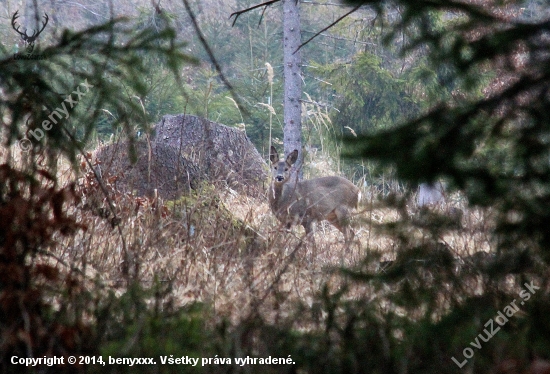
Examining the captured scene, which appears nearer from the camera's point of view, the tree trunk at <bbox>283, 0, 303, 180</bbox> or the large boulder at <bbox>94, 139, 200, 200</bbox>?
the large boulder at <bbox>94, 139, 200, 200</bbox>

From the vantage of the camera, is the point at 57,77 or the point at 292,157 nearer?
the point at 57,77

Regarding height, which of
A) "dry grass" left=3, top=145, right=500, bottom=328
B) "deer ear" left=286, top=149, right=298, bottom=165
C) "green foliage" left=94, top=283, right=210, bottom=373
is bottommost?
"green foliage" left=94, top=283, right=210, bottom=373

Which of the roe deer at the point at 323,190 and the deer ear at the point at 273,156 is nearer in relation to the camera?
the roe deer at the point at 323,190

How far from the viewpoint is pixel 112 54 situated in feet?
11.2

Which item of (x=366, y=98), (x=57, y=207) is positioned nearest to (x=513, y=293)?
(x=57, y=207)

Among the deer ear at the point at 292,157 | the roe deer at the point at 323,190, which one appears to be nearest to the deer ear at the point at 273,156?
the roe deer at the point at 323,190

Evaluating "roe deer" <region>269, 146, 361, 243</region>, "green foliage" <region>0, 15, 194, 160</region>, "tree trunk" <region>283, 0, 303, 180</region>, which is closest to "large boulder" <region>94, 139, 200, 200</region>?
"roe deer" <region>269, 146, 361, 243</region>

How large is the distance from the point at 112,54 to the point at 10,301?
123 centimetres

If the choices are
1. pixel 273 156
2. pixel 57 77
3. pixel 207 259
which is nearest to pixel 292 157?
pixel 273 156

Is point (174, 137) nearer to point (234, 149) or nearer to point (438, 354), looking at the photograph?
point (234, 149)

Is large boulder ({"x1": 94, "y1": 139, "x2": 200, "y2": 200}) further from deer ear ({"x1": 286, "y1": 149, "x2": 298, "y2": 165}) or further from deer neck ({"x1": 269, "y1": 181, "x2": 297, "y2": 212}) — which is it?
deer ear ({"x1": 286, "y1": 149, "x2": 298, "y2": 165})

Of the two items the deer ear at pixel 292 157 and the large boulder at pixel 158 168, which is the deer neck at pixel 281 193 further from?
the large boulder at pixel 158 168

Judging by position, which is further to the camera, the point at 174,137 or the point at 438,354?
the point at 174,137

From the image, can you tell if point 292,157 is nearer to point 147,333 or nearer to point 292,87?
point 292,87
